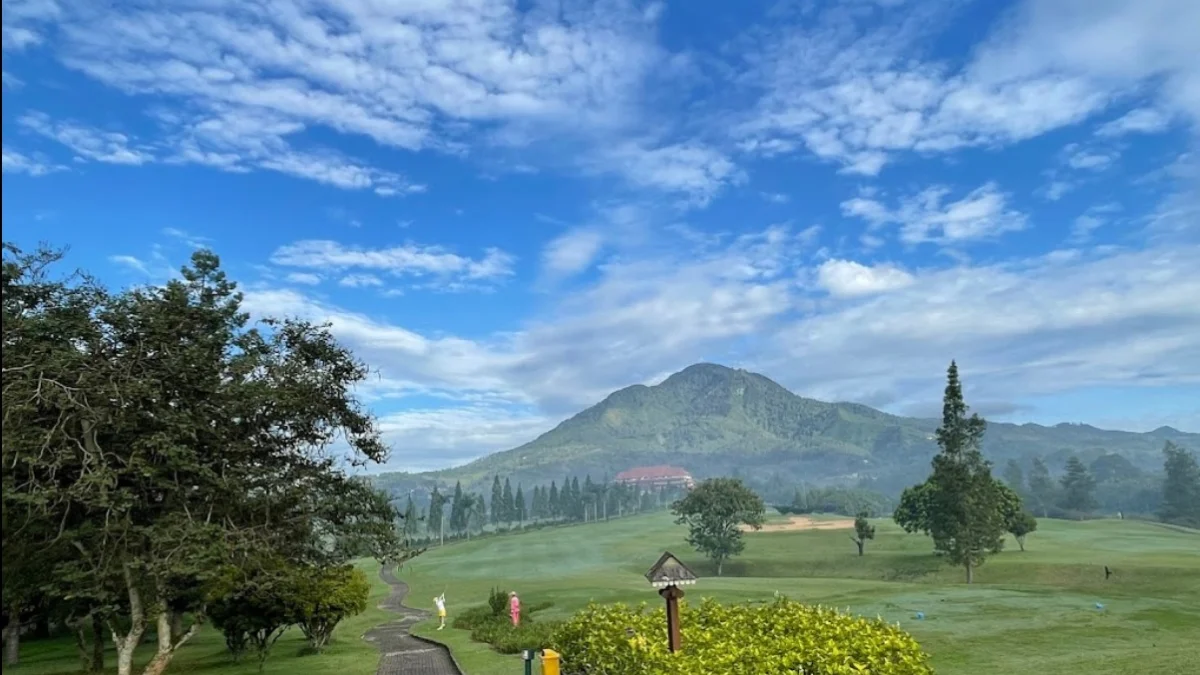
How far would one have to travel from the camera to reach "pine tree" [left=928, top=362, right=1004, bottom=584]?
6588 cm

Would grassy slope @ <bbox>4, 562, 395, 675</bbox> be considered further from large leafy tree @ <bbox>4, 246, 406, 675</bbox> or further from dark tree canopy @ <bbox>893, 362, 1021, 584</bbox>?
dark tree canopy @ <bbox>893, 362, 1021, 584</bbox>

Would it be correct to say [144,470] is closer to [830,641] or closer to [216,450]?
[216,450]

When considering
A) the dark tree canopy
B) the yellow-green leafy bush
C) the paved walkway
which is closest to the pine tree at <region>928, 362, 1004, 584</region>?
the dark tree canopy

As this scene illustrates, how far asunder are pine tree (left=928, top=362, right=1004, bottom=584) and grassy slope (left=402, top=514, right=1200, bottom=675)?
2.81m

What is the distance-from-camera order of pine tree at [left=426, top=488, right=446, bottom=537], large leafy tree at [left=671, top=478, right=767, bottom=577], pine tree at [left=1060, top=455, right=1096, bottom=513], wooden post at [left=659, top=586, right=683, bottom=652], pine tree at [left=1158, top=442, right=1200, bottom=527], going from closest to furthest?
wooden post at [left=659, top=586, right=683, bottom=652]
large leafy tree at [left=671, top=478, right=767, bottom=577]
pine tree at [left=1158, top=442, right=1200, bottom=527]
pine tree at [left=426, top=488, right=446, bottom=537]
pine tree at [left=1060, top=455, right=1096, bottom=513]

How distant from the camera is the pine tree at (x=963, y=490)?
216 feet

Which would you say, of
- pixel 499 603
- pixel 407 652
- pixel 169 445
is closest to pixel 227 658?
pixel 407 652

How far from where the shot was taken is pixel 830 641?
1307cm

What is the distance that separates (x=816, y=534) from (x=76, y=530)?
373 feet

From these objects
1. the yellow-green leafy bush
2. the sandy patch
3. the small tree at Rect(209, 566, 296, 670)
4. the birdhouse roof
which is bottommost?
the sandy patch

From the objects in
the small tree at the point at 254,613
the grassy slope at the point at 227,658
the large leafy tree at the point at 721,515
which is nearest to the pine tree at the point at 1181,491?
the large leafy tree at the point at 721,515

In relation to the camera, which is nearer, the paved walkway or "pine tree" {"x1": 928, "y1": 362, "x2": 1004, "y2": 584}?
the paved walkway

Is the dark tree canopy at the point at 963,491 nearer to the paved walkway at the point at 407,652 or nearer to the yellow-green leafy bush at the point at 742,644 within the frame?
the paved walkway at the point at 407,652

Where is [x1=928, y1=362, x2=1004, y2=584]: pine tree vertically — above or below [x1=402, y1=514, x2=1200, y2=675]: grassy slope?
above
